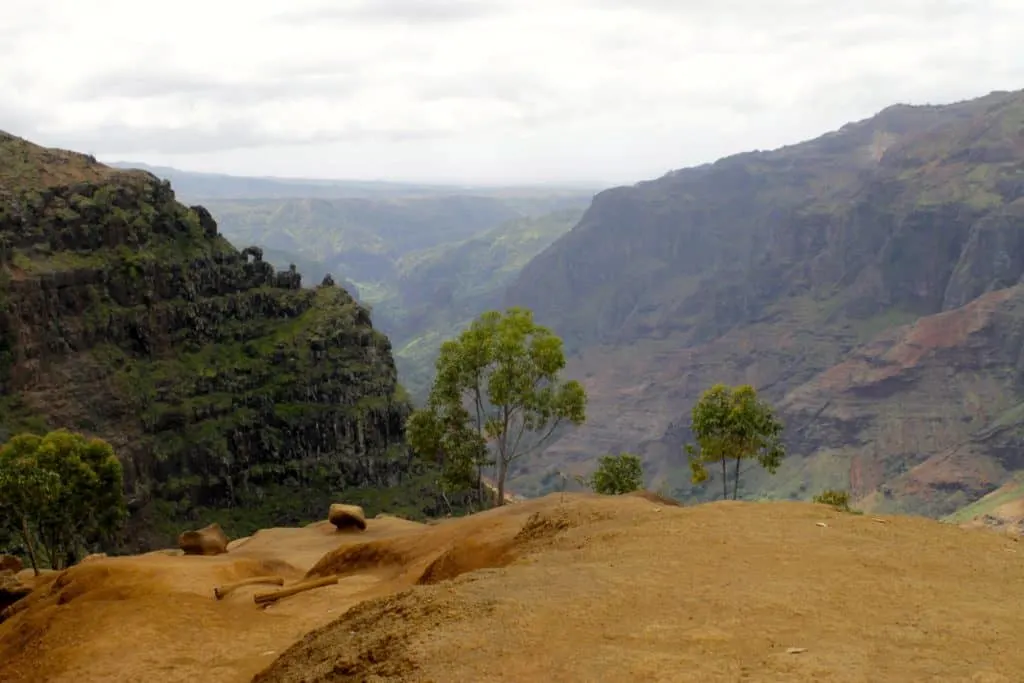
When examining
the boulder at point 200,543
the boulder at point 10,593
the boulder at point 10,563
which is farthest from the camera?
the boulder at point 10,563

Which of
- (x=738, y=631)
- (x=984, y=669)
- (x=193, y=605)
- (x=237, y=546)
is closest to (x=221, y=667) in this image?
(x=193, y=605)

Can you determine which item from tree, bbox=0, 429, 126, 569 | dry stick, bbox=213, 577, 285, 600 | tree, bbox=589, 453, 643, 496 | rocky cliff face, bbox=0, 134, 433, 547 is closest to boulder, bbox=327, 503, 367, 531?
tree, bbox=0, 429, 126, 569

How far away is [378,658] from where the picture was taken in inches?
652

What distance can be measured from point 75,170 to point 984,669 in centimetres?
17228

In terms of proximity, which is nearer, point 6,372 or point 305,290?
point 6,372

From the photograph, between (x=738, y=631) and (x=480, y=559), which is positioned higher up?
(x=738, y=631)

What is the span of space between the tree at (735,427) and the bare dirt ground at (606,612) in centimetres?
3443

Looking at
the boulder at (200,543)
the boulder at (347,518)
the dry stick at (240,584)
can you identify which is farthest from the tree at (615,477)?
the dry stick at (240,584)

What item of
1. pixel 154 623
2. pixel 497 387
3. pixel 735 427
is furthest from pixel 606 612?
pixel 735 427

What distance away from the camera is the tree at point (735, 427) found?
64.3 meters

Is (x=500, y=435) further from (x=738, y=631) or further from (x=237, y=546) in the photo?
(x=738, y=631)

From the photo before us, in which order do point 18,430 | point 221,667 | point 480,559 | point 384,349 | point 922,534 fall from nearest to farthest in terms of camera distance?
point 221,667, point 922,534, point 480,559, point 18,430, point 384,349

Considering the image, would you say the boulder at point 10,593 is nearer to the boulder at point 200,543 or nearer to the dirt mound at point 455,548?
the boulder at point 200,543

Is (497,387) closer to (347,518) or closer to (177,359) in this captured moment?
(347,518)
